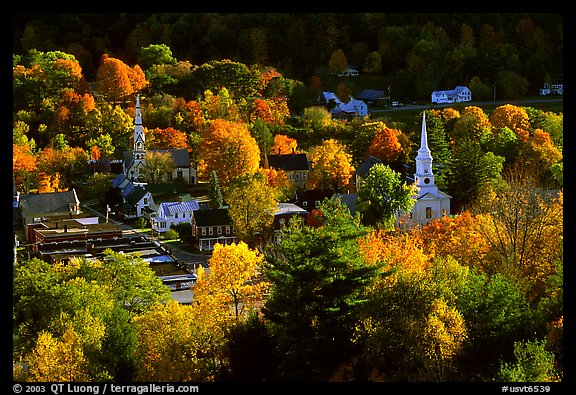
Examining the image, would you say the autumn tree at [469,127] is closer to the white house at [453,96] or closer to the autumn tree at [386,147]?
the autumn tree at [386,147]

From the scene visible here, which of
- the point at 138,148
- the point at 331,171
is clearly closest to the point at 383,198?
the point at 331,171

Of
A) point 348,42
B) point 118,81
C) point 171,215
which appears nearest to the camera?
point 171,215

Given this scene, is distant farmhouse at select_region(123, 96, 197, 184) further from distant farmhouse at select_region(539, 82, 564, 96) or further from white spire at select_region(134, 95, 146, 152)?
distant farmhouse at select_region(539, 82, 564, 96)

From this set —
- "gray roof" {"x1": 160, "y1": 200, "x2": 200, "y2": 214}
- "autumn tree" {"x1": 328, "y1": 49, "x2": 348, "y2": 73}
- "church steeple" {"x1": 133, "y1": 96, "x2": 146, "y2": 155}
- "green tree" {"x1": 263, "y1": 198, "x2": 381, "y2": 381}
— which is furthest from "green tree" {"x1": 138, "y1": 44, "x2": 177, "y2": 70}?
"green tree" {"x1": 263, "y1": 198, "x2": 381, "y2": 381}

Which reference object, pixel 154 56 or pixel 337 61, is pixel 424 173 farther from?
pixel 154 56

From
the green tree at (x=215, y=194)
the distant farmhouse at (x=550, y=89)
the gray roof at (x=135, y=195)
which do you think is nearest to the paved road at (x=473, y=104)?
the distant farmhouse at (x=550, y=89)

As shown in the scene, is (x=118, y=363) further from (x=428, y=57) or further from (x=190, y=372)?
(x=428, y=57)
